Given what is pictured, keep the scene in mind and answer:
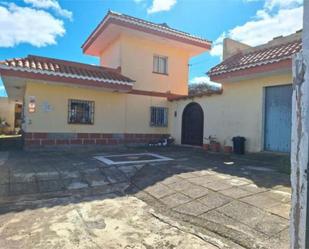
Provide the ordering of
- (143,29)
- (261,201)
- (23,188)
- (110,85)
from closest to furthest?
(261,201) → (23,188) → (110,85) → (143,29)

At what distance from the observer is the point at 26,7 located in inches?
487

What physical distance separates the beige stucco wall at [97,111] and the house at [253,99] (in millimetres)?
3219

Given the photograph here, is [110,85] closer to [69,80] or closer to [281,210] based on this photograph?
[69,80]

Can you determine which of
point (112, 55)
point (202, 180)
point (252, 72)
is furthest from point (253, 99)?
point (112, 55)

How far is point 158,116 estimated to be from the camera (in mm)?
16297

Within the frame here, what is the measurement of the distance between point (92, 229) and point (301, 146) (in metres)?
3.77

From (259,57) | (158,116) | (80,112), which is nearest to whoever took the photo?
(259,57)

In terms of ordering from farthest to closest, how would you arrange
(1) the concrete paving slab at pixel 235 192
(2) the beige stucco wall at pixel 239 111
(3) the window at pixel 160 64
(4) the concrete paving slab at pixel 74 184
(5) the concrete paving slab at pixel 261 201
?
(3) the window at pixel 160 64 → (2) the beige stucco wall at pixel 239 111 → (4) the concrete paving slab at pixel 74 184 → (1) the concrete paving slab at pixel 235 192 → (5) the concrete paving slab at pixel 261 201

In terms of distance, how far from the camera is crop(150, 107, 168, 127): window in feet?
52.6

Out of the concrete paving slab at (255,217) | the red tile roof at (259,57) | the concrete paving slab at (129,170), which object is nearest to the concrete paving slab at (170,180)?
the concrete paving slab at (129,170)

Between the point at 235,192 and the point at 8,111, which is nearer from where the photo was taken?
the point at 235,192

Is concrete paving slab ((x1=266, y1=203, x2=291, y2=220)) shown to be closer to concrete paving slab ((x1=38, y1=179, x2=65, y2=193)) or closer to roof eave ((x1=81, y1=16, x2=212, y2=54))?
concrete paving slab ((x1=38, y1=179, x2=65, y2=193))

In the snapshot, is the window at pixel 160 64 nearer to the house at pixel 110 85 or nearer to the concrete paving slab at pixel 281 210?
the house at pixel 110 85

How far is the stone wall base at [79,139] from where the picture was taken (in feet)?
39.6
